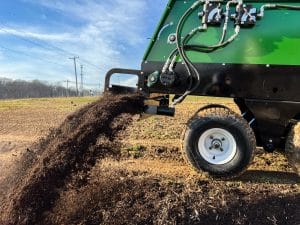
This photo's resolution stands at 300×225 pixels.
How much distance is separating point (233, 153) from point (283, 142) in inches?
30.9

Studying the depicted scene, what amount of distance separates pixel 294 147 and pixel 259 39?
1.41m

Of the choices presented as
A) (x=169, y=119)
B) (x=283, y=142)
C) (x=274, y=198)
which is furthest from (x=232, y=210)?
(x=169, y=119)

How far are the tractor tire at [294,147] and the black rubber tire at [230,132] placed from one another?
0.49 metres

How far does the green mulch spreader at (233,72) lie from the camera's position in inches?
217

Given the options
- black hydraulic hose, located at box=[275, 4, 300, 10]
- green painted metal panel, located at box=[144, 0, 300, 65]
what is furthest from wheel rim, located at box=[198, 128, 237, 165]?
black hydraulic hose, located at box=[275, 4, 300, 10]

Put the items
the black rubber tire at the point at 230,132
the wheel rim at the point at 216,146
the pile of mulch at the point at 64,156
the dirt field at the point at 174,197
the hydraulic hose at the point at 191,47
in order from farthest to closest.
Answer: the hydraulic hose at the point at 191,47, the wheel rim at the point at 216,146, the black rubber tire at the point at 230,132, the pile of mulch at the point at 64,156, the dirt field at the point at 174,197

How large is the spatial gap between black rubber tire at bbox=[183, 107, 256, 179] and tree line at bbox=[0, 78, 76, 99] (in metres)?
108

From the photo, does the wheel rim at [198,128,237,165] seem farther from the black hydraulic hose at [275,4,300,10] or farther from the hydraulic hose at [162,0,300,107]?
the black hydraulic hose at [275,4,300,10]

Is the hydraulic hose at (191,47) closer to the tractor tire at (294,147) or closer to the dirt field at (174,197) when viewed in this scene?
the dirt field at (174,197)

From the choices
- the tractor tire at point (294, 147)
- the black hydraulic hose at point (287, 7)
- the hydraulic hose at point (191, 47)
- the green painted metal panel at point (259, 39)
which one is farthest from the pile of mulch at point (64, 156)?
the black hydraulic hose at point (287, 7)

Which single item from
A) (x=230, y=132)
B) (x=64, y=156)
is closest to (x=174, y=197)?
(x=230, y=132)

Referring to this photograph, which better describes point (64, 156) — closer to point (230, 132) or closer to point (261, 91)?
point (230, 132)

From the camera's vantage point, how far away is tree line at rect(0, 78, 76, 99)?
111312 mm

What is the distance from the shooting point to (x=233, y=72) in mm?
5707
